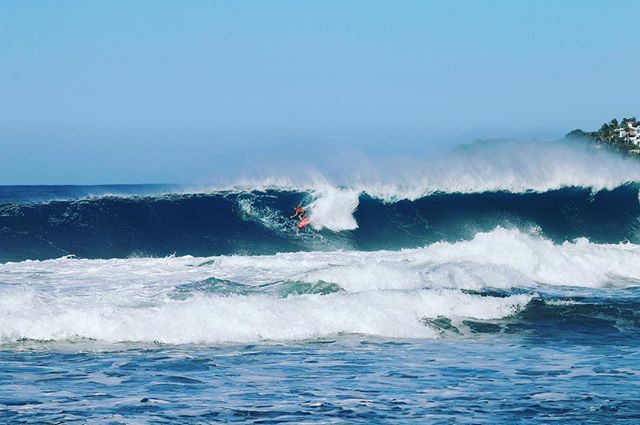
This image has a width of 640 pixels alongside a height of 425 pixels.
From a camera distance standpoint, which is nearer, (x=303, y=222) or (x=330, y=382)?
(x=330, y=382)

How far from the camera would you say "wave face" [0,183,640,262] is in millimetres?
28781

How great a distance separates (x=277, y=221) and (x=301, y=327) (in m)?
17.0

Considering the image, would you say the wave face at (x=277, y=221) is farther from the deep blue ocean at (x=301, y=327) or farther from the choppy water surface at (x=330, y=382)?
the choppy water surface at (x=330, y=382)

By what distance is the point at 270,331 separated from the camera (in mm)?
14648

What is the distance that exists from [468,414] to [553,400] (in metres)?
1.16

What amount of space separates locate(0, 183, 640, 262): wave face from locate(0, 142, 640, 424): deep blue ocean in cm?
13

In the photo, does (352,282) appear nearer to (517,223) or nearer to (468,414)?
(468,414)

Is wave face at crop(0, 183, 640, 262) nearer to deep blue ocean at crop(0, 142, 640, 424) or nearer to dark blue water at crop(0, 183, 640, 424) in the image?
deep blue ocean at crop(0, 142, 640, 424)

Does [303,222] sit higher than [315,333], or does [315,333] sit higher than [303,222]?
[303,222]

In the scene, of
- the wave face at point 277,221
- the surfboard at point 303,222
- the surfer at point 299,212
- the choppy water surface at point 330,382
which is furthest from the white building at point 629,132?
the choppy water surface at point 330,382

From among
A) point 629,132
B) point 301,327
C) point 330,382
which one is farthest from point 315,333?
point 629,132

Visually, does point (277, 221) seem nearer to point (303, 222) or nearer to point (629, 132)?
point (303, 222)

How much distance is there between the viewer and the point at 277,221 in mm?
31703

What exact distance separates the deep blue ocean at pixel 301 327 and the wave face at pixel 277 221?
0.43ft
